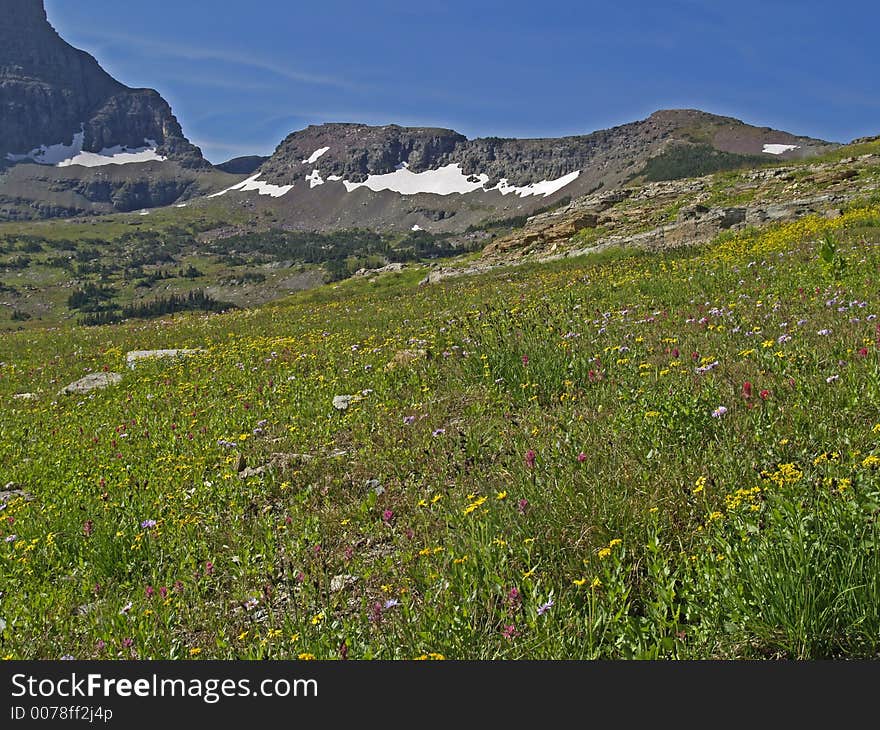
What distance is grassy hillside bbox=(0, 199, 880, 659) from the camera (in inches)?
133

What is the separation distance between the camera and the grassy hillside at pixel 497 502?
11.1 ft

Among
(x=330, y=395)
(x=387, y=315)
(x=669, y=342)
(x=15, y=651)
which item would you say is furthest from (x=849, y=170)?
(x=15, y=651)

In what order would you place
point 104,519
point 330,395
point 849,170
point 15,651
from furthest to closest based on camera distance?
point 849,170
point 330,395
point 104,519
point 15,651

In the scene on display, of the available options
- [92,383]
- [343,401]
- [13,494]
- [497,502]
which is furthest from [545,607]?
[92,383]

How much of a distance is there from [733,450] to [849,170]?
44.2 meters

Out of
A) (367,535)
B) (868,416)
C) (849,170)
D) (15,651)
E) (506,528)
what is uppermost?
(849,170)

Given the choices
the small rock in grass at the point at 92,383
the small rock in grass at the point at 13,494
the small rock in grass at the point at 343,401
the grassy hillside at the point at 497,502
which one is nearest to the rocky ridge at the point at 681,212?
the grassy hillside at the point at 497,502

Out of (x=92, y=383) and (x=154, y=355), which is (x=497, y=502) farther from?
(x=154, y=355)

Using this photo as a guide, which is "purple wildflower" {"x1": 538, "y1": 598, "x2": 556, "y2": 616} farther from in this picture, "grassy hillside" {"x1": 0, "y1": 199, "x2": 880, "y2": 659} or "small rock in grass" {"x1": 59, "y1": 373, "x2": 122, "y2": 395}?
"small rock in grass" {"x1": 59, "y1": 373, "x2": 122, "y2": 395}

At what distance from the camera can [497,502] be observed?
4.83m

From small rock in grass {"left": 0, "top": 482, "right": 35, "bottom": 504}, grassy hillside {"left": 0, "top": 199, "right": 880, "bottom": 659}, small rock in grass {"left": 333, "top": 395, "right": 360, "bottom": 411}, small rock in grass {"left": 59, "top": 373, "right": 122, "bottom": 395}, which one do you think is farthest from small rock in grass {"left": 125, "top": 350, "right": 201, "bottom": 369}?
small rock in grass {"left": 333, "top": 395, "right": 360, "bottom": 411}

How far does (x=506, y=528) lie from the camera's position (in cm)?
446

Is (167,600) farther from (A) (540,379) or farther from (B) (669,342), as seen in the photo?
(B) (669,342)

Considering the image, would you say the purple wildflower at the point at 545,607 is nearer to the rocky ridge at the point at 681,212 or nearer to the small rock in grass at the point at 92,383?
the small rock in grass at the point at 92,383
